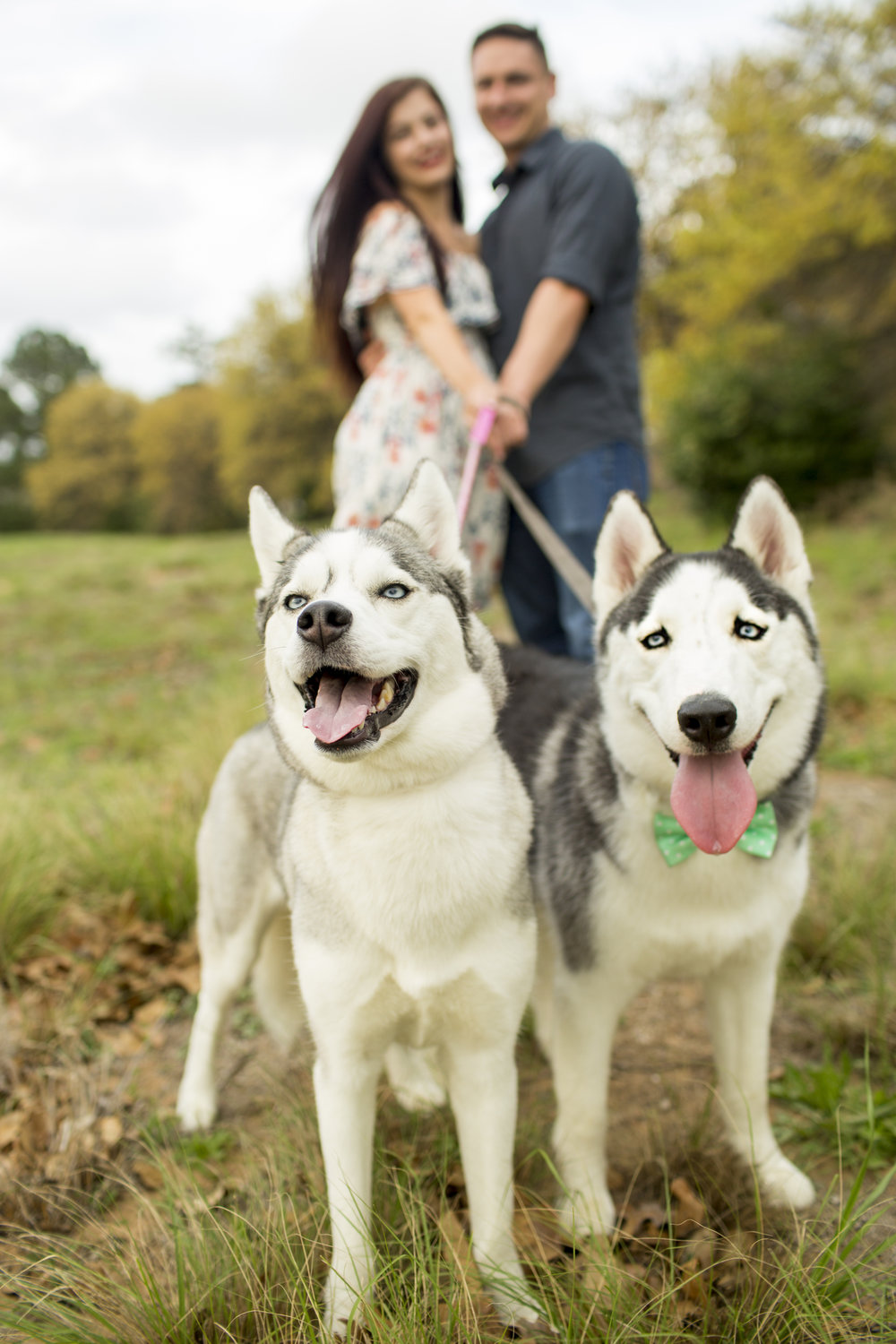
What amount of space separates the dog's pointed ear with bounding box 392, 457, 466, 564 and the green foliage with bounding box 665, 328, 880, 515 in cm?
1372

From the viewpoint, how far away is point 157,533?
38594mm

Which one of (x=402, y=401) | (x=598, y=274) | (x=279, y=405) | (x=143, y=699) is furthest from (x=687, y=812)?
(x=279, y=405)

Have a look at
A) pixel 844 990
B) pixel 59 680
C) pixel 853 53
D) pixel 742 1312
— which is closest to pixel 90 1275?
pixel 742 1312

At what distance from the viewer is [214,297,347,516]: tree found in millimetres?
29906

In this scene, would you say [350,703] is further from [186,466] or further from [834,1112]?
[186,466]

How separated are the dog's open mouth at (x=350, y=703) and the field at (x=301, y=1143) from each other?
0.36m

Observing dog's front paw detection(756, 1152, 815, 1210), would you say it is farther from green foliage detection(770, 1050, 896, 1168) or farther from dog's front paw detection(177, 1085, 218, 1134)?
dog's front paw detection(177, 1085, 218, 1134)

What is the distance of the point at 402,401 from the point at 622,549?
1.29m

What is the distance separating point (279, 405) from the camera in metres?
29.9

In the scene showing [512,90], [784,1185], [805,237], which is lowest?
[784,1185]

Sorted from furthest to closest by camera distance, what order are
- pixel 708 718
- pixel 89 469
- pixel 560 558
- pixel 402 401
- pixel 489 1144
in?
pixel 89 469 < pixel 402 401 < pixel 560 558 < pixel 489 1144 < pixel 708 718

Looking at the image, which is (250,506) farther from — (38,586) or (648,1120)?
(38,586)

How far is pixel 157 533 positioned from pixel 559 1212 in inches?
1540

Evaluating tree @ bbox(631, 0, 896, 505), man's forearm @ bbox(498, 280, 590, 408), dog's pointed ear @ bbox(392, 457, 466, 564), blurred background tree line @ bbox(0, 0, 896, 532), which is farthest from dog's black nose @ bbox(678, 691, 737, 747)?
A: tree @ bbox(631, 0, 896, 505)
